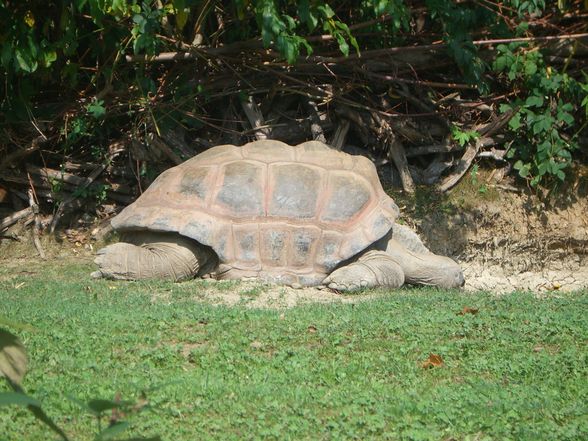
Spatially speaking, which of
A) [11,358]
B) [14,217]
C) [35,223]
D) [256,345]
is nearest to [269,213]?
[256,345]

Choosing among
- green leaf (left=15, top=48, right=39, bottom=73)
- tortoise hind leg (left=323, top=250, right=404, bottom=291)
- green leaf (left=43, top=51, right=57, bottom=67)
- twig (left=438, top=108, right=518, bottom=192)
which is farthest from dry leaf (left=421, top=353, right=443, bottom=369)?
twig (left=438, top=108, right=518, bottom=192)

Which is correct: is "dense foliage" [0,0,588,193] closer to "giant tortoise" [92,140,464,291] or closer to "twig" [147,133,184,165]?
"twig" [147,133,184,165]

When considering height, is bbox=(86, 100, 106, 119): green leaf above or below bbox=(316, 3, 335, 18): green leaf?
below

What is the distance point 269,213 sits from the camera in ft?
28.7

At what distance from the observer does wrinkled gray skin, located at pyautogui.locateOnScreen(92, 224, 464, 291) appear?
Result: 8.60 metres

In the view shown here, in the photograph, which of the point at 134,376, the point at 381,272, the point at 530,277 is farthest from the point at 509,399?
the point at 530,277

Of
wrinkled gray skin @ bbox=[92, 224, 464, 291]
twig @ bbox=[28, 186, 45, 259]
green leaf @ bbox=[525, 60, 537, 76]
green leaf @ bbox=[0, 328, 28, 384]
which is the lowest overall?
twig @ bbox=[28, 186, 45, 259]

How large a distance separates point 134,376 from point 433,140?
7.20m

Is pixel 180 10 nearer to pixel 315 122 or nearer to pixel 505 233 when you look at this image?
pixel 315 122

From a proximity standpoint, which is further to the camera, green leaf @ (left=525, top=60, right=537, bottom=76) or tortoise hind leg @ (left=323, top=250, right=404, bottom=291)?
green leaf @ (left=525, top=60, right=537, bottom=76)

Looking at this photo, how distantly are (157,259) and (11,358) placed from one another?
7.11 metres

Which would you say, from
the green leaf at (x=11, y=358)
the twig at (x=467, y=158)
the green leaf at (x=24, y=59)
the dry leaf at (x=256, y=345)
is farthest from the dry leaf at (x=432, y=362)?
the twig at (x=467, y=158)

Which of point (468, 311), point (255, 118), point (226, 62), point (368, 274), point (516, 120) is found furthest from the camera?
point (255, 118)

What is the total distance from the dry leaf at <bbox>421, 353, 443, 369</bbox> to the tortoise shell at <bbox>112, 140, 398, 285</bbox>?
323cm
